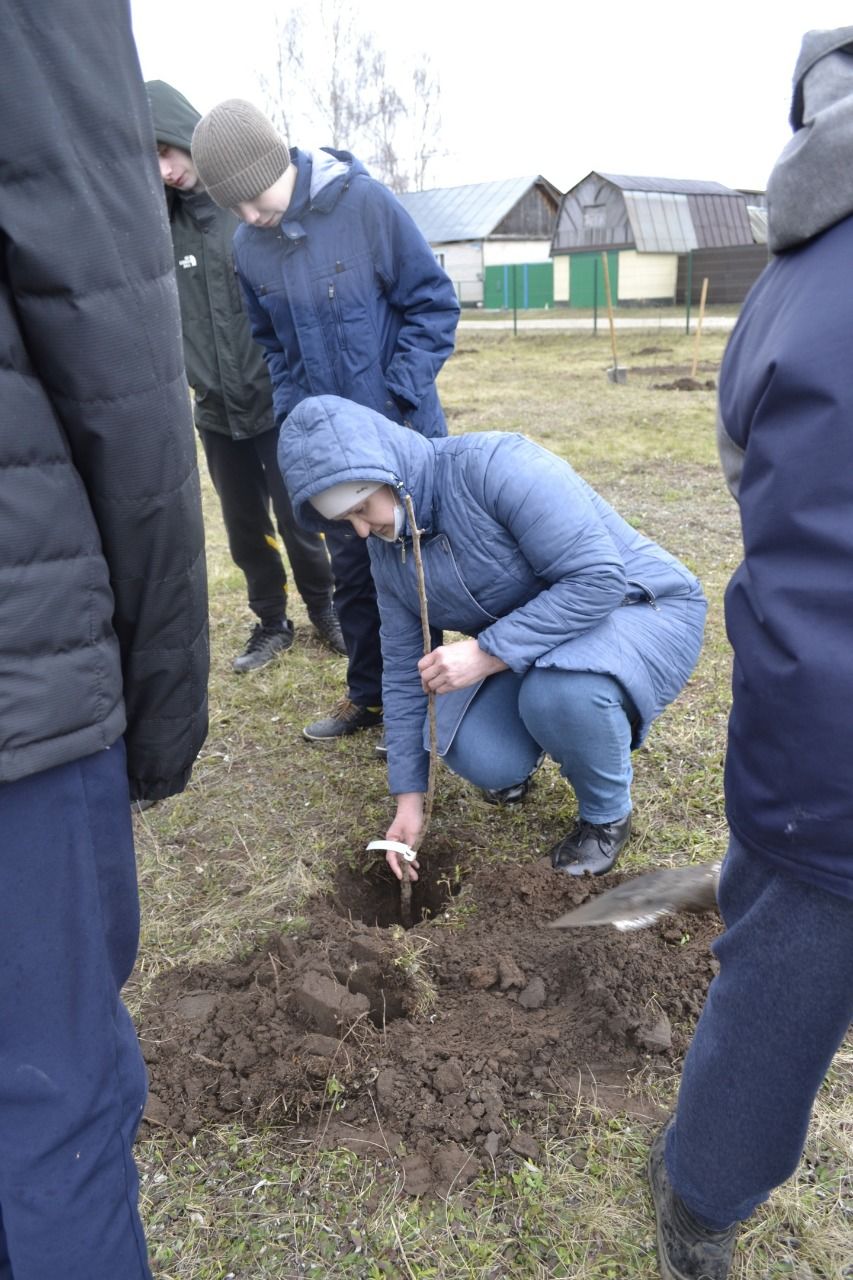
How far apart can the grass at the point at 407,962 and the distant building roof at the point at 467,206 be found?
3417cm

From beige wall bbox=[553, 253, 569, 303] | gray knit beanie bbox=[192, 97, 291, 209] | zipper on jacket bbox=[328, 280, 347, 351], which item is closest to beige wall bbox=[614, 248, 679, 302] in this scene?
beige wall bbox=[553, 253, 569, 303]

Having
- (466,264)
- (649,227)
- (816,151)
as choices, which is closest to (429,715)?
(816,151)

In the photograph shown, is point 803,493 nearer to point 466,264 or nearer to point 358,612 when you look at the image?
point 358,612

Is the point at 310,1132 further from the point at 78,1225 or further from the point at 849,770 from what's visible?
the point at 849,770

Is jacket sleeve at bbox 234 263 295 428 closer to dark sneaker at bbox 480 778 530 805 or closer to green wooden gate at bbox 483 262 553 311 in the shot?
dark sneaker at bbox 480 778 530 805

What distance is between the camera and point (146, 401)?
1.05 metres

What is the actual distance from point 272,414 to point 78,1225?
2839mm

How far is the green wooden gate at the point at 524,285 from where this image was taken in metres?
30.7

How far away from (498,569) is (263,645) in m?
2.00

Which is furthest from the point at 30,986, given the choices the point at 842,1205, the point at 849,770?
the point at 842,1205

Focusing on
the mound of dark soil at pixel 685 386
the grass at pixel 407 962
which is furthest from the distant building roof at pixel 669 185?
the grass at pixel 407 962

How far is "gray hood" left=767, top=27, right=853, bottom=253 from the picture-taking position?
0.92 meters

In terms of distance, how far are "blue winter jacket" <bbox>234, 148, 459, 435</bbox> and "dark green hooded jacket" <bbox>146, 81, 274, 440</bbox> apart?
446mm

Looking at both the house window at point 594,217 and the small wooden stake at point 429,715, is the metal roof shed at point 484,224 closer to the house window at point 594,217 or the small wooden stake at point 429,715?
the house window at point 594,217
